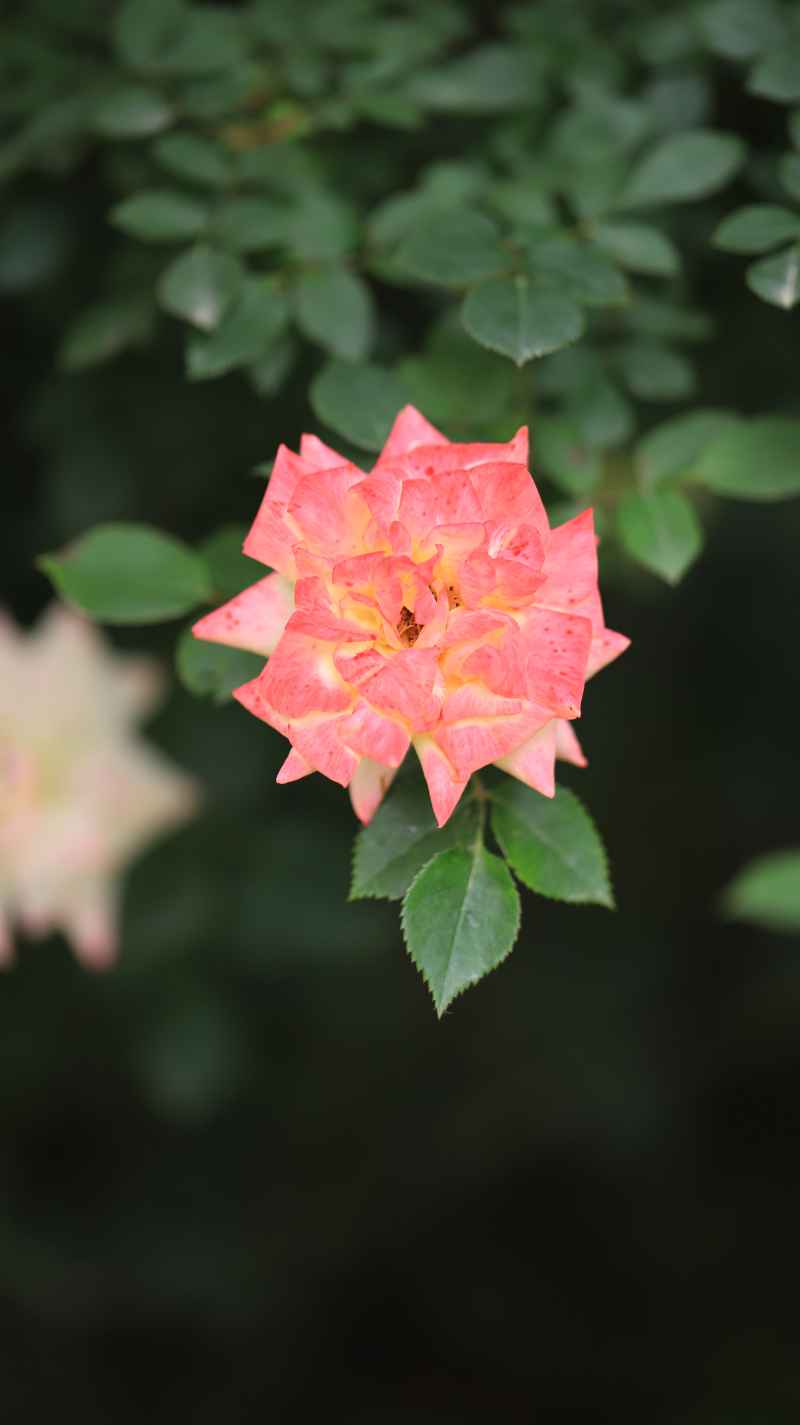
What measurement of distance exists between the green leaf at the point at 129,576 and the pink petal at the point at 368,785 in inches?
7.1

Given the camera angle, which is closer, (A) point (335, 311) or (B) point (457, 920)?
(B) point (457, 920)

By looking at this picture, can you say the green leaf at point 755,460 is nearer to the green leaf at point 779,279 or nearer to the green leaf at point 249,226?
the green leaf at point 779,279

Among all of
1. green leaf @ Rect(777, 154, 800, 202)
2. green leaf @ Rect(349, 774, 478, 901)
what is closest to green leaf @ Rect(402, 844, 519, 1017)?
green leaf @ Rect(349, 774, 478, 901)

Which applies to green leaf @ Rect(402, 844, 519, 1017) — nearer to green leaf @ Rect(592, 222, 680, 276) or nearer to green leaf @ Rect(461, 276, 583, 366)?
green leaf @ Rect(461, 276, 583, 366)

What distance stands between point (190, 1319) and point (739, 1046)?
60cm

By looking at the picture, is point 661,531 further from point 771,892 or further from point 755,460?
point 771,892

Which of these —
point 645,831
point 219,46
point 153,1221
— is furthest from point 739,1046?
point 219,46

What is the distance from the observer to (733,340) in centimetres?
89

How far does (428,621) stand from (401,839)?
→ 96 millimetres

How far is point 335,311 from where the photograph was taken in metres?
0.70

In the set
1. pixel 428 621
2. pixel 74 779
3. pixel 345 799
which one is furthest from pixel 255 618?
pixel 345 799

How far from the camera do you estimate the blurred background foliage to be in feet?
2.36

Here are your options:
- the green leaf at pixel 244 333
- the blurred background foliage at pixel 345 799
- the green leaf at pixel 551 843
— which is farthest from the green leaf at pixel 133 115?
the green leaf at pixel 551 843

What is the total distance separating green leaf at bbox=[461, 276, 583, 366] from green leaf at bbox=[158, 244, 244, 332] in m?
0.14
